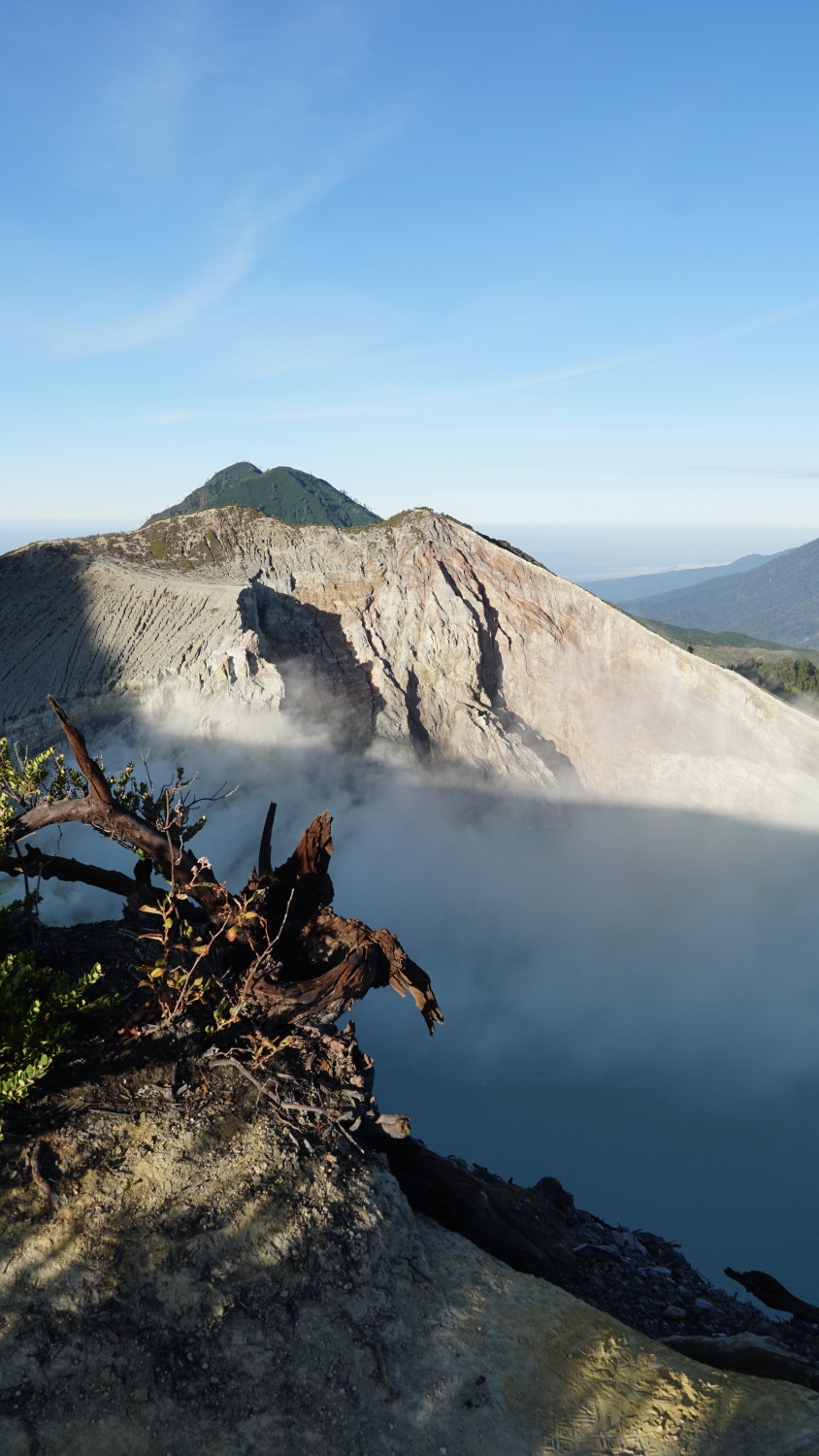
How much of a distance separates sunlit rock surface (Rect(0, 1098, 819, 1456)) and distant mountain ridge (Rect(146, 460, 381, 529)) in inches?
3525

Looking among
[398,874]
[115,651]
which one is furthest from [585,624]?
[115,651]

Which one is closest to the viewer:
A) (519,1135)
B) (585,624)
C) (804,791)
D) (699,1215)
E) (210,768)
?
(699,1215)

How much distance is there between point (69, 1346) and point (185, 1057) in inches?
107

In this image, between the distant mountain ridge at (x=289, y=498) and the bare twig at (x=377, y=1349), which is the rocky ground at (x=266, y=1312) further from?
the distant mountain ridge at (x=289, y=498)

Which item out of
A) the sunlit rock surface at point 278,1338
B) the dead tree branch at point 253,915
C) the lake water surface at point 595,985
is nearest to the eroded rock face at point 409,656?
the lake water surface at point 595,985

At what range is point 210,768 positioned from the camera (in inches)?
1131

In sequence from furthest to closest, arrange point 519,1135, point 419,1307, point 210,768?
point 210,768, point 519,1135, point 419,1307

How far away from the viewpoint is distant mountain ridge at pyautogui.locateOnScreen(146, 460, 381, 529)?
93938 mm

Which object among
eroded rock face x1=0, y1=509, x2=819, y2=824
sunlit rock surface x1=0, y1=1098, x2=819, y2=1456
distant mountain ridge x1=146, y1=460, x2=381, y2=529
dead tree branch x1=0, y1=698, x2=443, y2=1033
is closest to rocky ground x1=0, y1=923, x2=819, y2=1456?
sunlit rock surface x1=0, y1=1098, x2=819, y2=1456

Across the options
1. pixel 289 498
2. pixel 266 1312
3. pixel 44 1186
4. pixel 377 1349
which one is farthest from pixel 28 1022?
pixel 289 498

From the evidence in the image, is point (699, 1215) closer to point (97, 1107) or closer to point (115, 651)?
point (97, 1107)

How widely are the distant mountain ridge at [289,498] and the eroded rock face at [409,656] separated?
5742 cm

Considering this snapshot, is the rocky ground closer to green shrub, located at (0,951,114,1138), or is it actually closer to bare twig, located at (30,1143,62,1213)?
bare twig, located at (30,1143,62,1213)

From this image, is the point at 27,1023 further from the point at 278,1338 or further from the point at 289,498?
the point at 289,498
